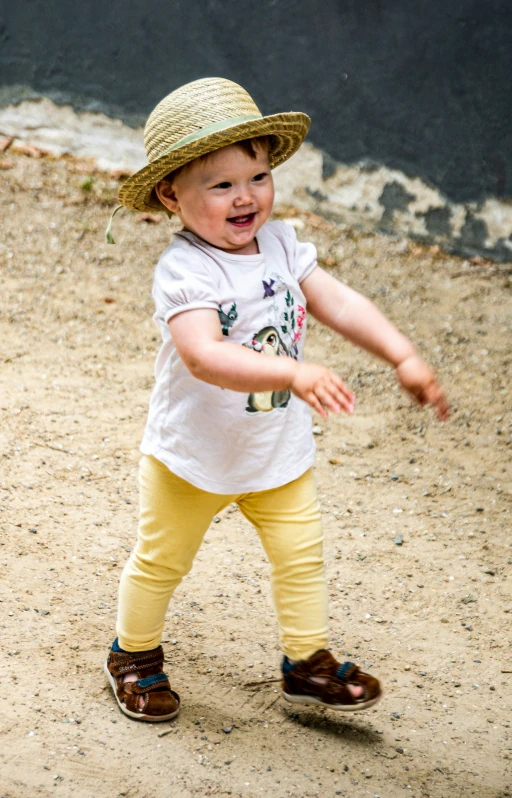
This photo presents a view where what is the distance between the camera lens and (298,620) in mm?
Answer: 2018

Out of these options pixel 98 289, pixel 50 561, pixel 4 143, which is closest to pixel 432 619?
pixel 50 561

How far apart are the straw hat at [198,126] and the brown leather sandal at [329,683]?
3.61 feet

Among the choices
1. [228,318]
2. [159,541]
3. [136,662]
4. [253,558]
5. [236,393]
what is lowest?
[136,662]

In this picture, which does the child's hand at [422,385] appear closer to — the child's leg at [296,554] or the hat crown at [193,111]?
the child's leg at [296,554]

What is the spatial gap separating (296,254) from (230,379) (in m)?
0.46

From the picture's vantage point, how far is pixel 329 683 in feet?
6.56

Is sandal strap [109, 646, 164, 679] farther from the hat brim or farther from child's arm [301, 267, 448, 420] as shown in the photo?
the hat brim

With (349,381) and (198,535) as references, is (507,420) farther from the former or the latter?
(198,535)

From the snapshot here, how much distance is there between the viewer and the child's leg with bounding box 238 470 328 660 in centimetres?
198

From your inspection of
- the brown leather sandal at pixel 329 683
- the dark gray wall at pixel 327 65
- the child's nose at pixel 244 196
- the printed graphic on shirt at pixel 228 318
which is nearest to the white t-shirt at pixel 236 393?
the printed graphic on shirt at pixel 228 318

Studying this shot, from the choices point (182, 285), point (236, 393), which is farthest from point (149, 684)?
point (182, 285)

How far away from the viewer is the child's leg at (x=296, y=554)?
77.9 inches

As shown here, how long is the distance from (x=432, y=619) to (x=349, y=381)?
148 centimetres

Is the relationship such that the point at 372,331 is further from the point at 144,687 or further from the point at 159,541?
the point at 144,687
